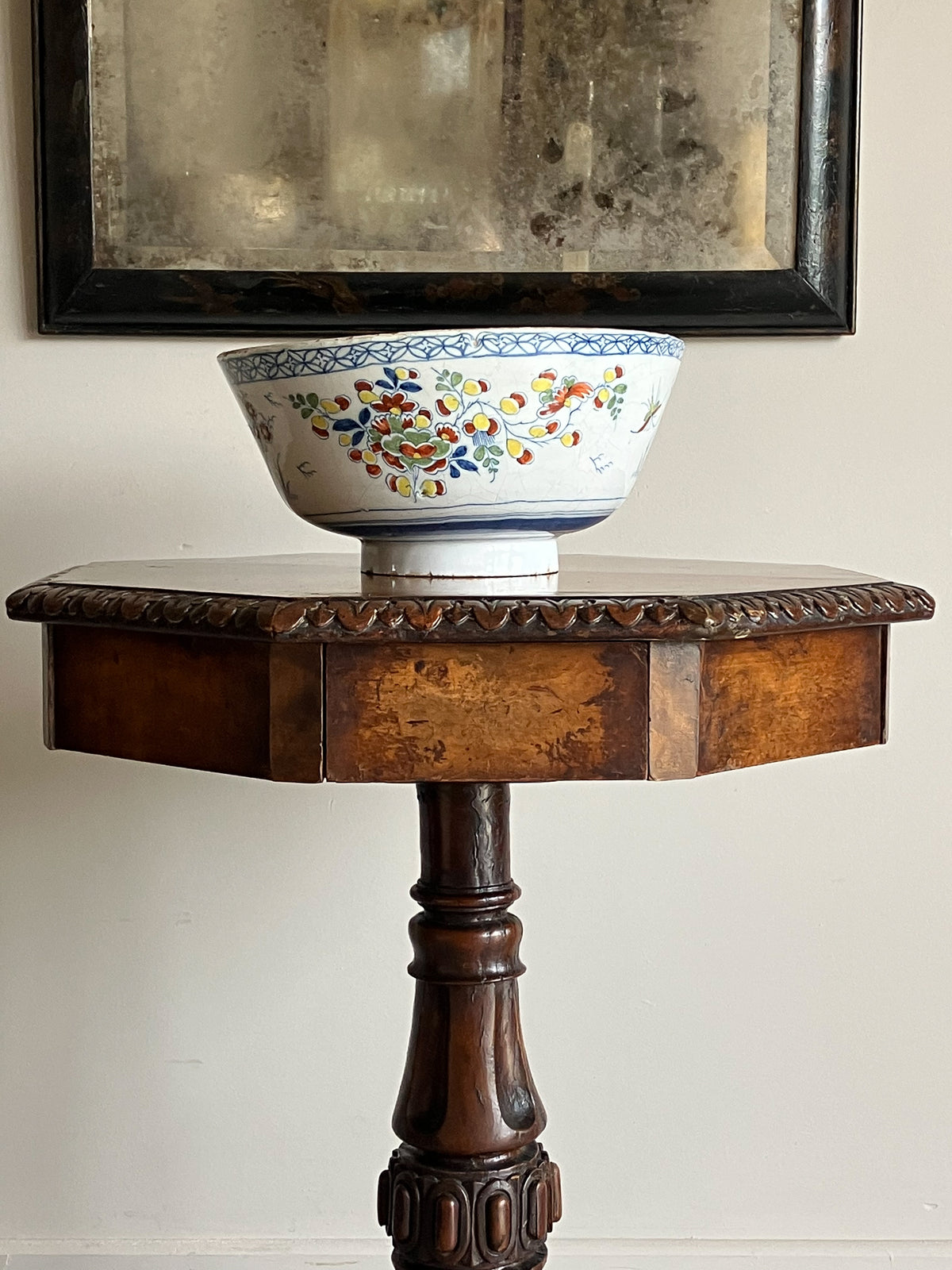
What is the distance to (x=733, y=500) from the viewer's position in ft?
4.00

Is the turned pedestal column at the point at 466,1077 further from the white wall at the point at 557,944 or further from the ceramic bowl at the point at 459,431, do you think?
the white wall at the point at 557,944

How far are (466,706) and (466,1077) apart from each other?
0.94 feet

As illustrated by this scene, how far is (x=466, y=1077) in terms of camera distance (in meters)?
0.83

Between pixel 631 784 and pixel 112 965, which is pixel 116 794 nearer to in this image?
pixel 112 965

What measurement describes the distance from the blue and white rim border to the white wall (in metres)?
0.49

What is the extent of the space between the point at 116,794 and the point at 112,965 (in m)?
0.16

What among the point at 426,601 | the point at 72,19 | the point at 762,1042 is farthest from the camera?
the point at 762,1042

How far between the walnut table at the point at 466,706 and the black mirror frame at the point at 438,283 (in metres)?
0.37

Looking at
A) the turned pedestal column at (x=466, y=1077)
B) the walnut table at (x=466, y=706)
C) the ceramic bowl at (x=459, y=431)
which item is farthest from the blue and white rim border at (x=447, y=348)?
the turned pedestal column at (x=466, y=1077)

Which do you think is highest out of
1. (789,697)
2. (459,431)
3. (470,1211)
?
(459,431)

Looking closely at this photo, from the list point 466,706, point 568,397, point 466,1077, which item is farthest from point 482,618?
point 466,1077

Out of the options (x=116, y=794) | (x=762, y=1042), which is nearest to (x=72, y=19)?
(x=116, y=794)

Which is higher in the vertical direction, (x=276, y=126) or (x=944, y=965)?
(x=276, y=126)

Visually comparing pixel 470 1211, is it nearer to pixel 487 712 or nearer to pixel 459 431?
pixel 487 712
